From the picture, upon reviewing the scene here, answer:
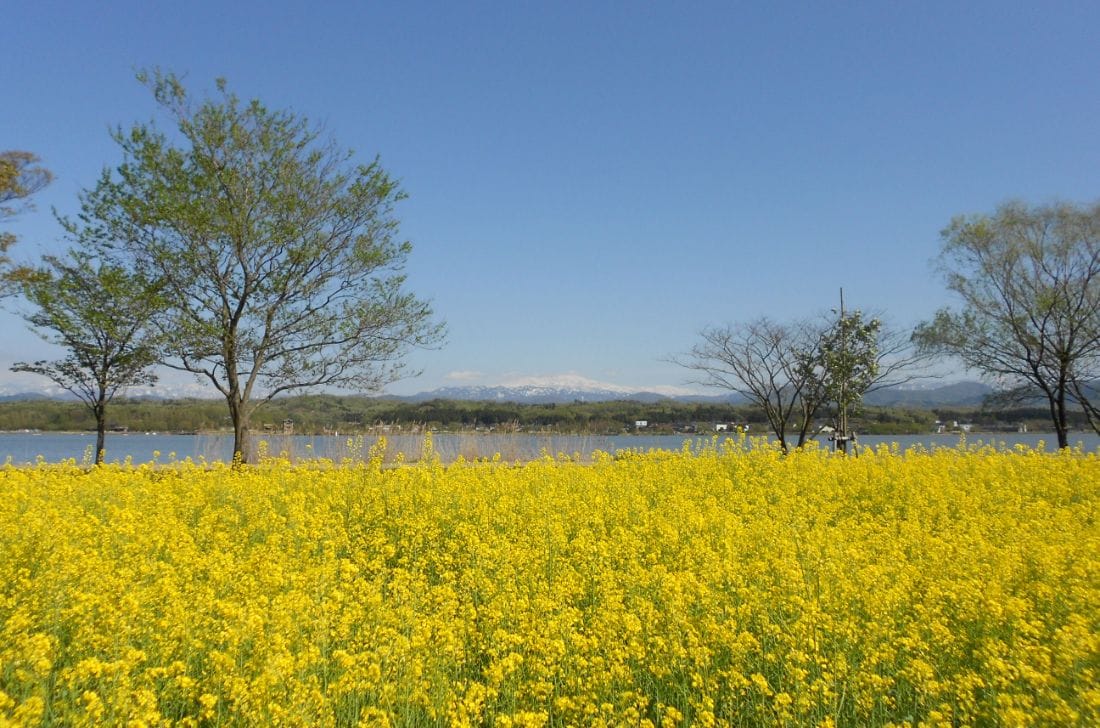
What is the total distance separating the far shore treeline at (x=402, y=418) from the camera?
2116 cm

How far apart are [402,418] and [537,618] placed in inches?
772

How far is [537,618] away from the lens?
4051 mm

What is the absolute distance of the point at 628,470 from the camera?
452 inches

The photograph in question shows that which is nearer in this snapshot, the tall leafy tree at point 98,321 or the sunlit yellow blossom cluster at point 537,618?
the sunlit yellow blossom cluster at point 537,618

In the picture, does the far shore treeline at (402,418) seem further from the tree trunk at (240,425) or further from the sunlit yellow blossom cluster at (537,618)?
the sunlit yellow blossom cluster at (537,618)

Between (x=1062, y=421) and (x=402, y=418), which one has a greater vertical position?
(x=402, y=418)

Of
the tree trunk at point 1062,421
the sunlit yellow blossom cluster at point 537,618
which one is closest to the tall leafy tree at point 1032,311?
the tree trunk at point 1062,421

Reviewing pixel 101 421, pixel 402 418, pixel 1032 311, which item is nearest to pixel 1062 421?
pixel 1032 311

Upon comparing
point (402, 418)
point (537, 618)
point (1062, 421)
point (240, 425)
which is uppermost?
point (402, 418)

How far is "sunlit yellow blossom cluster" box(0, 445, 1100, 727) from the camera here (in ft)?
10.6

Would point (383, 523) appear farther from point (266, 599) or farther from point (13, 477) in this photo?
point (13, 477)

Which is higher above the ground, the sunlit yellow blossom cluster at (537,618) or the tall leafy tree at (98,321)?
the tall leafy tree at (98,321)

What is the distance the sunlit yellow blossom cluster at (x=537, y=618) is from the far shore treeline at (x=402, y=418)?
11664mm

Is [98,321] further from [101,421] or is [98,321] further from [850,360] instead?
[850,360]
